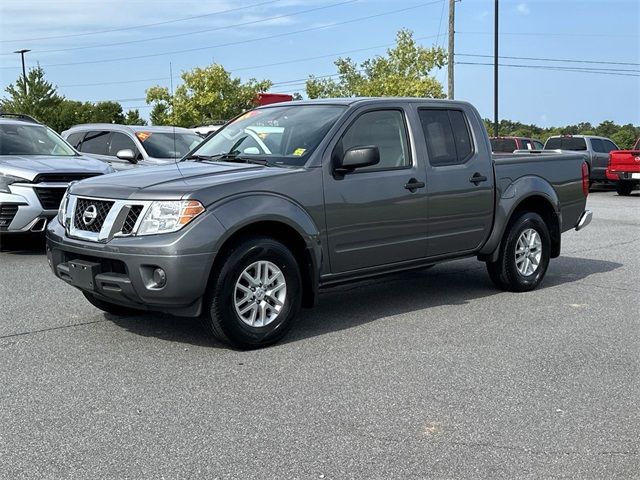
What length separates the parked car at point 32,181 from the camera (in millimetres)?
9398

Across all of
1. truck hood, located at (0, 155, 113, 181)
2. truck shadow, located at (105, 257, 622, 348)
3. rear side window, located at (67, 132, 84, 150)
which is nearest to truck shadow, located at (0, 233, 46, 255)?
truck hood, located at (0, 155, 113, 181)

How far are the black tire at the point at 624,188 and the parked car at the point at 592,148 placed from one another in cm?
96

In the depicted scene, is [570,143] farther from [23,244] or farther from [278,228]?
[278,228]

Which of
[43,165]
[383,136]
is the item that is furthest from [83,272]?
[43,165]

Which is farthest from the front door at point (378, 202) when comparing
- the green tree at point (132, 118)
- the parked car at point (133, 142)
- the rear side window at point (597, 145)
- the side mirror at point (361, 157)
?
the green tree at point (132, 118)

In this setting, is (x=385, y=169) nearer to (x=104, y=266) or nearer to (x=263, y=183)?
(x=263, y=183)

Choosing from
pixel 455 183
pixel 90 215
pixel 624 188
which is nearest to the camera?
pixel 90 215

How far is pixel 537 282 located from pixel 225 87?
151 feet

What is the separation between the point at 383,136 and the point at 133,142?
767 centimetres

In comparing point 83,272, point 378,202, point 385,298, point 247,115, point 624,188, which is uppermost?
point 247,115

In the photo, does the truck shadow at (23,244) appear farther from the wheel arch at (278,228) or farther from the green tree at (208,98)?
the green tree at (208,98)

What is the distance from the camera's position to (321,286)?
5902 millimetres

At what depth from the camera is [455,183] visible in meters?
6.80

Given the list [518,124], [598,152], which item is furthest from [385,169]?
[518,124]
